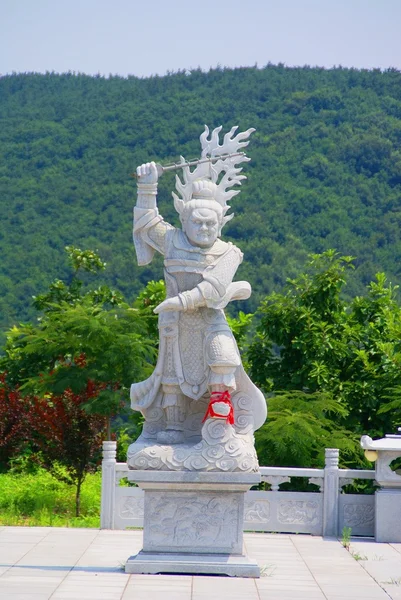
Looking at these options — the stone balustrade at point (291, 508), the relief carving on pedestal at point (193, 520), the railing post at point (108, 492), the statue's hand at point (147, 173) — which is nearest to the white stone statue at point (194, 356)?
the statue's hand at point (147, 173)

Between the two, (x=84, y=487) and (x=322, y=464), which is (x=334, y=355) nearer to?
(x=322, y=464)

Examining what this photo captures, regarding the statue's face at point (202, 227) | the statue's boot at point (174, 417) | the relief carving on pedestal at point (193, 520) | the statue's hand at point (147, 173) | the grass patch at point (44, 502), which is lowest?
the grass patch at point (44, 502)

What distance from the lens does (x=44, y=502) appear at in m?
11.3

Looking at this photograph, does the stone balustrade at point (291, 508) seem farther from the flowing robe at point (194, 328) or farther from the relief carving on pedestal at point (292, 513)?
the flowing robe at point (194, 328)

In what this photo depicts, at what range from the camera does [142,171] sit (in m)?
7.52

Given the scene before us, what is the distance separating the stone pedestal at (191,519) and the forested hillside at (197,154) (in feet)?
49.6

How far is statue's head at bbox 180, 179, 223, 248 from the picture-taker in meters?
7.49

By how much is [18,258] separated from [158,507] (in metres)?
17.9

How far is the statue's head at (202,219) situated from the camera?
749 cm

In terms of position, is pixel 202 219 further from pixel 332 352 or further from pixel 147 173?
pixel 332 352

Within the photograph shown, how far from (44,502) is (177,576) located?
4.60m

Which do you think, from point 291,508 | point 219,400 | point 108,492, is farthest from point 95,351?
point 219,400

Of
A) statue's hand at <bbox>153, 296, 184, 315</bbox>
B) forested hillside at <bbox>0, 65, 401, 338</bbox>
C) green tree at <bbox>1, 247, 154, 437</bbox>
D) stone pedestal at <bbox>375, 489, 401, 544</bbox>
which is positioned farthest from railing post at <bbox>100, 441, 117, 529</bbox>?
forested hillside at <bbox>0, 65, 401, 338</bbox>

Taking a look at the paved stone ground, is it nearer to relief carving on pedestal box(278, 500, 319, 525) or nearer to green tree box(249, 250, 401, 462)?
relief carving on pedestal box(278, 500, 319, 525)
